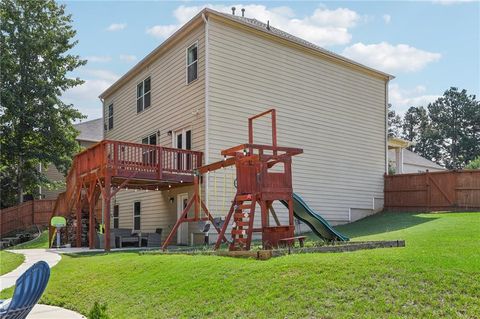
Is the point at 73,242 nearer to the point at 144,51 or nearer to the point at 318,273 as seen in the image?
the point at 144,51

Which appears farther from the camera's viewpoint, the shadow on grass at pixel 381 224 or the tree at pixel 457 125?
the tree at pixel 457 125

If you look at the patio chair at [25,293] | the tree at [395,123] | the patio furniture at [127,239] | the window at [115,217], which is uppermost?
the tree at [395,123]

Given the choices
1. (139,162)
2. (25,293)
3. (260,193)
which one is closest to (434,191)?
(139,162)

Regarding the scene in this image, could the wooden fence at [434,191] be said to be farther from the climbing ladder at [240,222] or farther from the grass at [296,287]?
the climbing ladder at [240,222]

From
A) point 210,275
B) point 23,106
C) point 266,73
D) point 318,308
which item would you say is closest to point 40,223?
point 23,106

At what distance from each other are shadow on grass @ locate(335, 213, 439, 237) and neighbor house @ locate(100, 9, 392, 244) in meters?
0.82

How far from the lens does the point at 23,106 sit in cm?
2686

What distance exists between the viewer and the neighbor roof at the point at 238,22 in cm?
1587

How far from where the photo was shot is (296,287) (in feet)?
19.7

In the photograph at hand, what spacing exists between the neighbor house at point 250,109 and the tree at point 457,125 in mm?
40237

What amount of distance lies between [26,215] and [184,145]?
1492 cm

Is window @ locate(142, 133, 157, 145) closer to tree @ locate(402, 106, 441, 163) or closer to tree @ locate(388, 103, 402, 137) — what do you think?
tree @ locate(402, 106, 441, 163)

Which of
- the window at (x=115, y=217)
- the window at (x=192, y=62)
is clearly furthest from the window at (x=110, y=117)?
the window at (x=192, y=62)

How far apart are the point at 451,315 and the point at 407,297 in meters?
0.50
